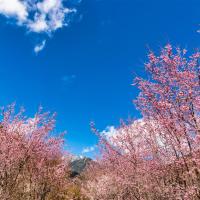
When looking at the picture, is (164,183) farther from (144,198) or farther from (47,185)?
(47,185)

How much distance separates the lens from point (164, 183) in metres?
15.6

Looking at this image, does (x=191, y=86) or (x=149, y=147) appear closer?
(x=191, y=86)

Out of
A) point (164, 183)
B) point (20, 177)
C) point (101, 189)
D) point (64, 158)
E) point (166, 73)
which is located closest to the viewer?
point (166, 73)

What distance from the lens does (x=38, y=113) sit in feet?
67.7

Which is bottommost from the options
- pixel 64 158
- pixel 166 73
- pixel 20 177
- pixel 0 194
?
pixel 0 194

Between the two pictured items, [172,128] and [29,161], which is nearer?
[172,128]

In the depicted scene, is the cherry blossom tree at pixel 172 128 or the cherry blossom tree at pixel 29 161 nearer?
the cherry blossom tree at pixel 172 128

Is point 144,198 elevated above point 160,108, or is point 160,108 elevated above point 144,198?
point 160,108

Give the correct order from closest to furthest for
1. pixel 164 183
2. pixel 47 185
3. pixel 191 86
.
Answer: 1. pixel 191 86
2. pixel 164 183
3. pixel 47 185

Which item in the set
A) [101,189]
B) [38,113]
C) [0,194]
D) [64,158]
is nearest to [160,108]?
[0,194]

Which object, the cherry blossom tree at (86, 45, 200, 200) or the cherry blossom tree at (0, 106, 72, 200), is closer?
the cherry blossom tree at (86, 45, 200, 200)

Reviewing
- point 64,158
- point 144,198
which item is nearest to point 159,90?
point 144,198

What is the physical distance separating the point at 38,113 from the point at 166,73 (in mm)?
10154

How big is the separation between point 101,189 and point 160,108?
22121 mm
